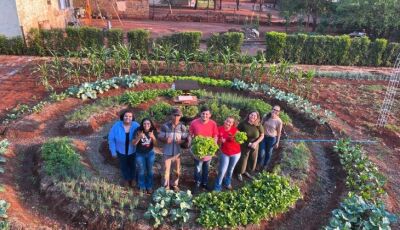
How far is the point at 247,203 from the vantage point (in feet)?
19.1

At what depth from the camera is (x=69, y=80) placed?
1183 cm

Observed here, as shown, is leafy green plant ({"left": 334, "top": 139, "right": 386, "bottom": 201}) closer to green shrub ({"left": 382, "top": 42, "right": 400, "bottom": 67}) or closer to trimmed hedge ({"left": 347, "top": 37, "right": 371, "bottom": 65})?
trimmed hedge ({"left": 347, "top": 37, "right": 371, "bottom": 65})

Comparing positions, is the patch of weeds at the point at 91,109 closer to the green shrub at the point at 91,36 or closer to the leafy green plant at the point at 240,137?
the leafy green plant at the point at 240,137

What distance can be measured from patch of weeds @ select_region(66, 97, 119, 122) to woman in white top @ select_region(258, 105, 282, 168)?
451 cm

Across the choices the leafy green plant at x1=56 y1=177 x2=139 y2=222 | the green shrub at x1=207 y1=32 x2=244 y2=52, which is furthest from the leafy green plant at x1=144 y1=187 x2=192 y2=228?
the green shrub at x1=207 y1=32 x2=244 y2=52

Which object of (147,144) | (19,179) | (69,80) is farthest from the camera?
(69,80)

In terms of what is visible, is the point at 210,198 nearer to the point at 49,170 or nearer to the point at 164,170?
the point at 164,170

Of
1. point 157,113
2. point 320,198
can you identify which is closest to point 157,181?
point 157,113

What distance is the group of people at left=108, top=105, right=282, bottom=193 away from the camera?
19.2ft

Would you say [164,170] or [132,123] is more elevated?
[132,123]

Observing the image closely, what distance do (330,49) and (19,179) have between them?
13.9m

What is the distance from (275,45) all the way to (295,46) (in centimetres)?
99

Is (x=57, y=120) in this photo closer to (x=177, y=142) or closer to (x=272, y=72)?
(x=177, y=142)

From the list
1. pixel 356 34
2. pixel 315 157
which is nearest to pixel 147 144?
pixel 315 157
